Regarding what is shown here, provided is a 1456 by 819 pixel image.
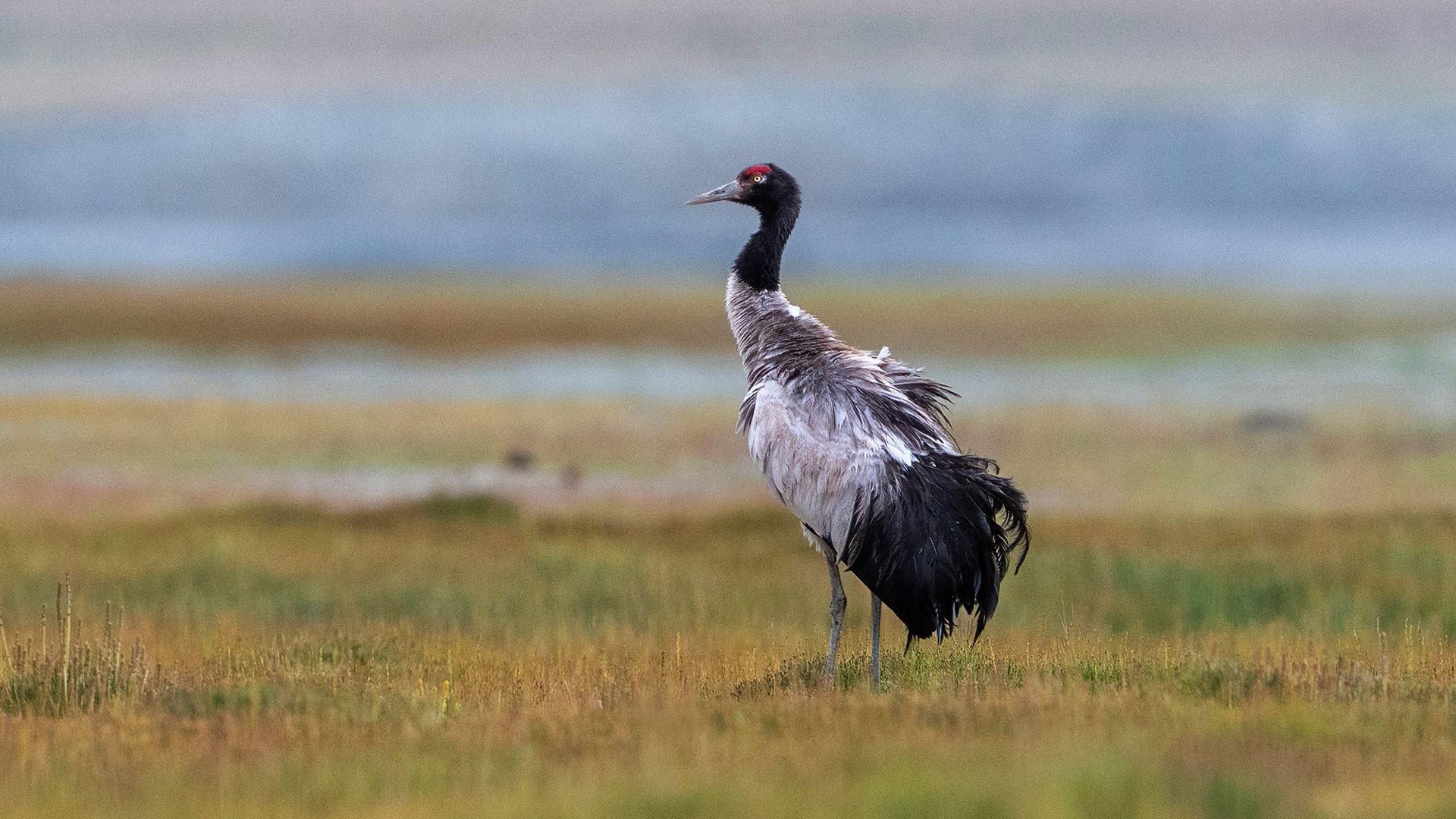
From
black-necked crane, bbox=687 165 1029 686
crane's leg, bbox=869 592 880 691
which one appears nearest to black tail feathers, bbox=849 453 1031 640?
black-necked crane, bbox=687 165 1029 686

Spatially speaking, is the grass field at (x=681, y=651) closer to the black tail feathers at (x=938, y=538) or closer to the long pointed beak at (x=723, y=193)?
the black tail feathers at (x=938, y=538)

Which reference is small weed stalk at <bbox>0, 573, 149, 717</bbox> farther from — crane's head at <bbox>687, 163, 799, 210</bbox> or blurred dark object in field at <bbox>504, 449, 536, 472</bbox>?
blurred dark object in field at <bbox>504, 449, 536, 472</bbox>

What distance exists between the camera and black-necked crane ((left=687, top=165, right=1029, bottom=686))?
8.98 m

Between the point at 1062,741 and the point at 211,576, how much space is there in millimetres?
12814

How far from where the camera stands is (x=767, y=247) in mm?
10656

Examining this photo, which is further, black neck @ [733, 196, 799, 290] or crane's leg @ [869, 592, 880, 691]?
black neck @ [733, 196, 799, 290]

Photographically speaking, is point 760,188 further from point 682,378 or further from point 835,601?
point 682,378

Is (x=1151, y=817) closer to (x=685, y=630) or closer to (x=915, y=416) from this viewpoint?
(x=915, y=416)

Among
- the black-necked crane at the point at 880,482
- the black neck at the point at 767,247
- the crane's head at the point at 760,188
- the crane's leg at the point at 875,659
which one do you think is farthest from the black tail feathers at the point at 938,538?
the crane's head at the point at 760,188

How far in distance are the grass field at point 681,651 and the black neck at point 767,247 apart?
2604 millimetres

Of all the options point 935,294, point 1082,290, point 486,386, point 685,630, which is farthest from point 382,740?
point 1082,290

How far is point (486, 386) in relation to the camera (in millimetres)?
57750

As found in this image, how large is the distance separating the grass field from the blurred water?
57.7 feet

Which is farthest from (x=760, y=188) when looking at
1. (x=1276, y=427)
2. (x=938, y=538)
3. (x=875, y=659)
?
(x=1276, y=427)
